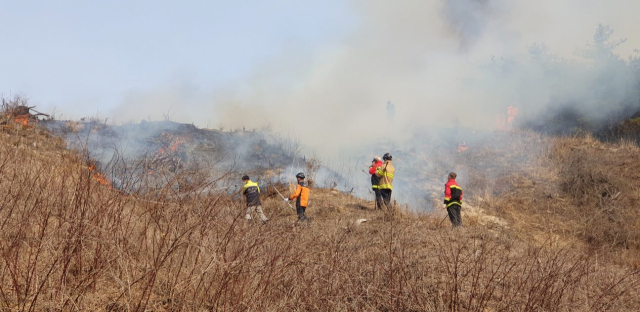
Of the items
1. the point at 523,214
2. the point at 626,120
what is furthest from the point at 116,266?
the point at 626,120

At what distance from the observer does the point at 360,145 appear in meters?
20.8

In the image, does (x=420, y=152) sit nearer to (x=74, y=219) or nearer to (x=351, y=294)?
(x=351, y=294)

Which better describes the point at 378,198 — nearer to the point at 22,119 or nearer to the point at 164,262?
the point at 164,262

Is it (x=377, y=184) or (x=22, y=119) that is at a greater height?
(x=22, y=119)

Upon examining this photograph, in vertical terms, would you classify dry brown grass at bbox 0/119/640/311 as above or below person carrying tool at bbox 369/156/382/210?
below

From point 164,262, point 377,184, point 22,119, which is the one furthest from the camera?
point 22,119

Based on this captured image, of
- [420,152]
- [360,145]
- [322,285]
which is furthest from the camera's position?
[360,145]

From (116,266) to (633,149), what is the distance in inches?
713

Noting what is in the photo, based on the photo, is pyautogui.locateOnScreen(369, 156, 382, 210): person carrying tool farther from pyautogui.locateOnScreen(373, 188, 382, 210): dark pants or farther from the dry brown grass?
the dry brown grass

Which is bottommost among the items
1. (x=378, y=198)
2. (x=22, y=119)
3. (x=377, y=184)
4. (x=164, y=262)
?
(x=164, y=262)

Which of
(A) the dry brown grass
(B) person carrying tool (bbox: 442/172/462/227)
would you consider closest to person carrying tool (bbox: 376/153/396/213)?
(B) person carrying tool (bbox: 442/172/462/227)

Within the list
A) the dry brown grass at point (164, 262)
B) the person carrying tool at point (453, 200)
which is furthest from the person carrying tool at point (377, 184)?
the dry brown grass at point (164, 262)

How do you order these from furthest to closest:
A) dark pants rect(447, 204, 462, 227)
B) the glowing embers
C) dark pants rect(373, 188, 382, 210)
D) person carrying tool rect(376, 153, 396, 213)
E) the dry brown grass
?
the glowing embers → dark pants rect(373, 188, 382, 210) → person carrying tool rect(376, 153, 396, 213) → dark pants rect(447, 204, 462, 227) → the dry brown grass

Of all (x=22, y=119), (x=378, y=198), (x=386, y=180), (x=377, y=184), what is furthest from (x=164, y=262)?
(x=22, y=119)
